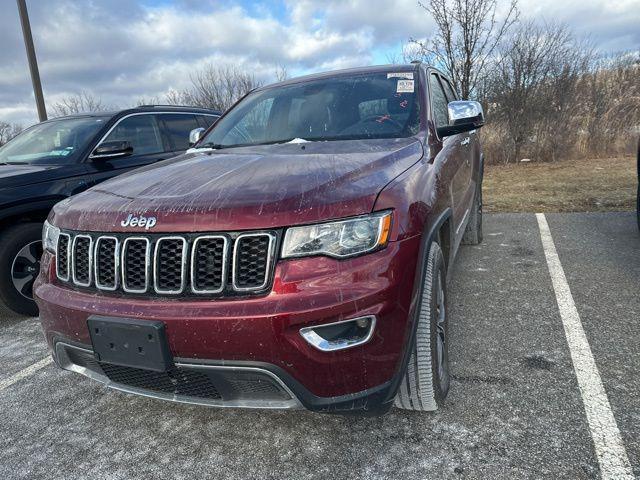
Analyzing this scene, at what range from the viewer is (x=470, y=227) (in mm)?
5164

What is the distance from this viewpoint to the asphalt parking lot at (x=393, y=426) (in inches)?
78.9

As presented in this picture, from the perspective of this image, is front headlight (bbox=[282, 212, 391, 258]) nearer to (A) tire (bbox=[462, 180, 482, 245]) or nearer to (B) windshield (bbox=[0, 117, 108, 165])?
(B) windshield (bbox=[0, 117, 108, 165])

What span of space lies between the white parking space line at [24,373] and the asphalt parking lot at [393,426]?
17mm

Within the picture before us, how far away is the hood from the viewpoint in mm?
3873

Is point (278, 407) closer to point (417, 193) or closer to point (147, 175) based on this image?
point (417, 193)

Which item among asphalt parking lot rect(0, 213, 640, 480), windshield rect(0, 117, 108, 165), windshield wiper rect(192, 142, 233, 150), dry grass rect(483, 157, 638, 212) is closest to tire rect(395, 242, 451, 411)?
asphalt parking lot rect(0, 213, 640, 480)

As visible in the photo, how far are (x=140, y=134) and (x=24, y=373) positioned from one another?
279 cm

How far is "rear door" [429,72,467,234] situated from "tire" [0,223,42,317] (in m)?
3.36

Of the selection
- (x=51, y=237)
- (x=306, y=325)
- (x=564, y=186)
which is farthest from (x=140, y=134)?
(x=564, y=186)

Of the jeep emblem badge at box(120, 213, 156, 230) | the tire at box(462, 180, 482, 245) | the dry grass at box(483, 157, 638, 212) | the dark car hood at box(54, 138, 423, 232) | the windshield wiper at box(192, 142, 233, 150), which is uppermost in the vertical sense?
the windshield wiper at box(192, 142, 233, 150)


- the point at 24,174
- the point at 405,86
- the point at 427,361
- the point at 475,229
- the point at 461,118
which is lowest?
the point at 475,229

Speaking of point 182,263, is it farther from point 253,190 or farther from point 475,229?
point 475,229

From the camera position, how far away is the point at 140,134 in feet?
16.8

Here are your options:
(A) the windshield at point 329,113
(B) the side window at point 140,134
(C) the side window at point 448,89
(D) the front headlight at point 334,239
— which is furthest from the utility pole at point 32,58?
(D) the front headlight at point 334,239
